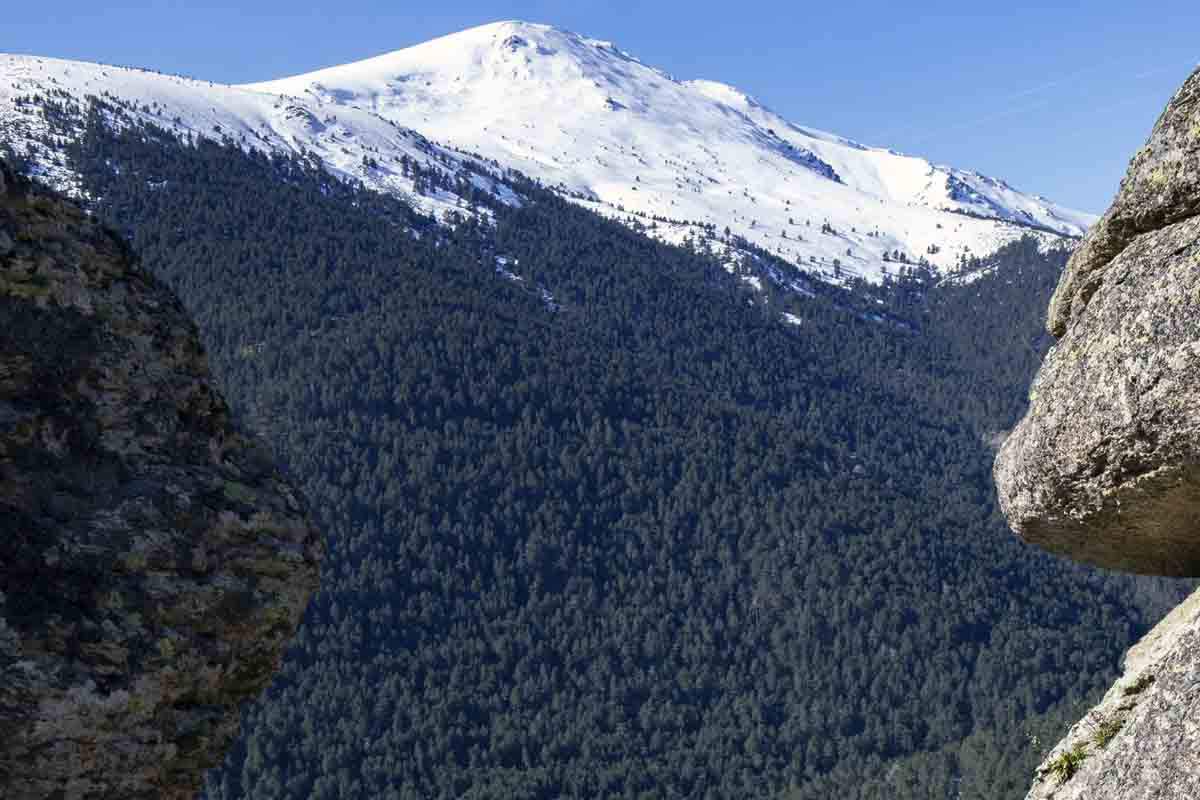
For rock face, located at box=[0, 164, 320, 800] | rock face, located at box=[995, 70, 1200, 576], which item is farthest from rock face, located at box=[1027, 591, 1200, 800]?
rock face, located at box=[0, 164, 320, 800]

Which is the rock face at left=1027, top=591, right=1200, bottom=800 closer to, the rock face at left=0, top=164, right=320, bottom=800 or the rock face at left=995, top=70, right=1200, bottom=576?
the rock face at left=995, top=70, right=1200, bottom=576

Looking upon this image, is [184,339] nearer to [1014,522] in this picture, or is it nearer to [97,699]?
[97,699]

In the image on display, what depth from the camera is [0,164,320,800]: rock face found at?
28.8ft

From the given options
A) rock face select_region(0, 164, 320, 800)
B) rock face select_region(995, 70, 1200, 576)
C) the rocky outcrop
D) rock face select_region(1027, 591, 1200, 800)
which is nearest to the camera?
rock face select_region(0, 164, 320, 800)

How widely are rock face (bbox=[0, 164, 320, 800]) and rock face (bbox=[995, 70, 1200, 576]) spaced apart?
297 inches

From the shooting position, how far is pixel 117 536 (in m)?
9.46

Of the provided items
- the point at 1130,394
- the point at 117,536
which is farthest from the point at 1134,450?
the point at 117,536

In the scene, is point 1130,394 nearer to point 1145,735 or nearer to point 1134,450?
point 1134,450

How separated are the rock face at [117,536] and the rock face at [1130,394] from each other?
754 centimetres

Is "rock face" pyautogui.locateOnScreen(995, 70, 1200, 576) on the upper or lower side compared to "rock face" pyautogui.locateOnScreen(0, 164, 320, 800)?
upper

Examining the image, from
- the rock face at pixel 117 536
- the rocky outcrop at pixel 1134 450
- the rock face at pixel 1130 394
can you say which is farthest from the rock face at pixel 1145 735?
the rock face at pixel 117 536

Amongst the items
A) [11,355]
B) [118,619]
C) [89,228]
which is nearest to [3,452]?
[11,355]

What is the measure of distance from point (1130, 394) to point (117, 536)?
29.2 ft

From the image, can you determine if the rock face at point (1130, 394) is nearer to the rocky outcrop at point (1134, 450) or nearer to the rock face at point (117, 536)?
the rocky outcrop at point (1134, 450)
